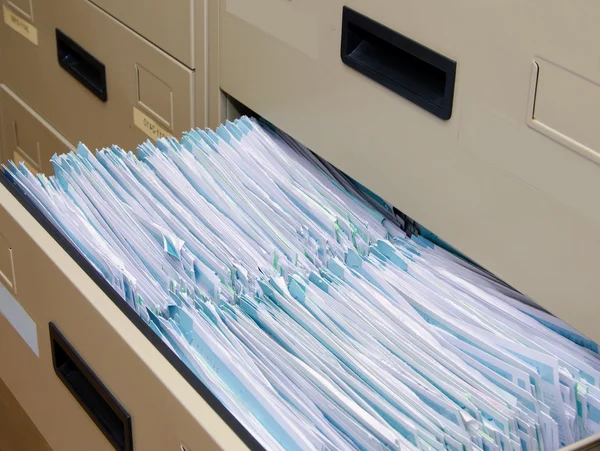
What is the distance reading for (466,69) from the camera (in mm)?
592

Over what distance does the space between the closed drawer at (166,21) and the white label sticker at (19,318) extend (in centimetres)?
29

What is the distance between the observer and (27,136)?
138 centimetres

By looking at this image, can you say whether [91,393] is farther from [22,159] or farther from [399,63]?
[22,159]

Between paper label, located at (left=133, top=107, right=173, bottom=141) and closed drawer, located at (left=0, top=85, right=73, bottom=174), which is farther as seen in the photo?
closed drawer, located at (left=0, top=85, right=73, bottom=174)

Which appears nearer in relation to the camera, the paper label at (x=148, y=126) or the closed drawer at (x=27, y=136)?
the paper label at (x=148, y=126)

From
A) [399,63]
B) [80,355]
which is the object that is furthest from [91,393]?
[399,63]

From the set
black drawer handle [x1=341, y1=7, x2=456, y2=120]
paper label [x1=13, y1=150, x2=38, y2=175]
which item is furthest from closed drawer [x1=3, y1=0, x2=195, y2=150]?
black drawer handle [x1=341, y1=7, x2=456, y2=120]

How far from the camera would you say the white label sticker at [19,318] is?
75 cm

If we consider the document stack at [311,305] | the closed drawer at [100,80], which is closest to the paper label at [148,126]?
the closed drawer at [100,80]

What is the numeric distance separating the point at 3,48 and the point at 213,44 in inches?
25.1

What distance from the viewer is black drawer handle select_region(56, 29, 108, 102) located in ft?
3.58

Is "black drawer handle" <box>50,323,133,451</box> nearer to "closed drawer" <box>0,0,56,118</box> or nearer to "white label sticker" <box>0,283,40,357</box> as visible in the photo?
"white label sticker" <box>0,283,40,357</box>

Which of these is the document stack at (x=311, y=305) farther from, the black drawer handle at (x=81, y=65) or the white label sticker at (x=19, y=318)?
the black drawer handle at (x=81, y=65)

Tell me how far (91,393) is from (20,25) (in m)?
0.75
